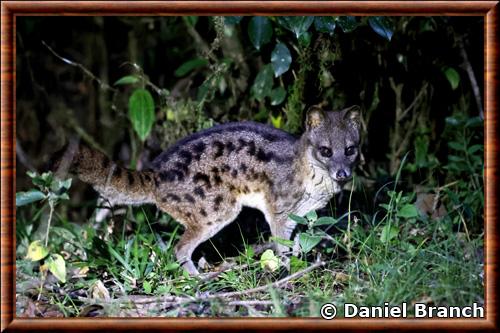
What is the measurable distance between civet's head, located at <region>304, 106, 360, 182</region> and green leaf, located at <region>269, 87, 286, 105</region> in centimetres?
84

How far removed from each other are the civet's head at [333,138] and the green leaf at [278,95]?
2.77 feet

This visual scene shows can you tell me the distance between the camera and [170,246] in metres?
6.66

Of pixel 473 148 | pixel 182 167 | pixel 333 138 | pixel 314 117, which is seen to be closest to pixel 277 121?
pixel 314 117

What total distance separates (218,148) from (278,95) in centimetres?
132

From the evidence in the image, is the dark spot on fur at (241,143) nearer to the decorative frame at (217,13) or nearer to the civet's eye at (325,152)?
the civet's eye at (325,152)

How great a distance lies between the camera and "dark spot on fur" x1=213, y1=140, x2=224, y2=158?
6.59 metres

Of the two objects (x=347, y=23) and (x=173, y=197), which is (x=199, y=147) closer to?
(x=173, y=197)

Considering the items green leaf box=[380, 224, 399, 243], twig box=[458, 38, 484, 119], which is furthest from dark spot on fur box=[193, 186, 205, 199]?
twig box=[458, 38, 484, 119]

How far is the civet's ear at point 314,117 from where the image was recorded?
264 inches

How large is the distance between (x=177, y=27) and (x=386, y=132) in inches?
127

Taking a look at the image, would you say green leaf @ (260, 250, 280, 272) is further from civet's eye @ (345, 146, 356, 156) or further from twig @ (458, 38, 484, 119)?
twig @ (458, 38, 484, 119)

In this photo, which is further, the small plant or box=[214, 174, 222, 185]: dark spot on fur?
box=[214, 174, 222, 185]: dark spot on fur

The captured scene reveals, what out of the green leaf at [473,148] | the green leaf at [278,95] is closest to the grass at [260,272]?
the green leaf at [473,148]

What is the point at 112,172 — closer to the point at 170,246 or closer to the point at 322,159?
the point at 170,246
